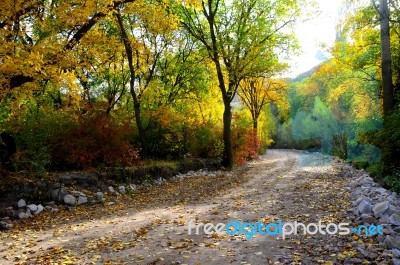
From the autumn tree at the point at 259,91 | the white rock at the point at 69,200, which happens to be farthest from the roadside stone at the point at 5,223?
the autumn tree at the point at 259,91

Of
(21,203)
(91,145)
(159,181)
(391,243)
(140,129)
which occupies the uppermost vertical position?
(140,129)

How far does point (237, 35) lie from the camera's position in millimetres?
17453

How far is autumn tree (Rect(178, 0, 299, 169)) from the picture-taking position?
1662 centimetres

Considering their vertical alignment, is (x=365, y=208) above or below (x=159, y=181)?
above

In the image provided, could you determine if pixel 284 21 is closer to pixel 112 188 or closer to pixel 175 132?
pixel 175 132

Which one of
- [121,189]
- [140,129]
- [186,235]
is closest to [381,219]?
[186,235]

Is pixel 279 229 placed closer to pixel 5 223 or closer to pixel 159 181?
pixel 5 223

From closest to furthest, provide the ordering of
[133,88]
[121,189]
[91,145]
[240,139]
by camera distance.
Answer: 1. [121,189]
2. [91,145]
3. [133,88]
4. [240,139]

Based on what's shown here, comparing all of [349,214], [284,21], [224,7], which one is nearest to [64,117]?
[349,214]

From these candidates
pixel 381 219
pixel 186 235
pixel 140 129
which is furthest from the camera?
pixel 140 129

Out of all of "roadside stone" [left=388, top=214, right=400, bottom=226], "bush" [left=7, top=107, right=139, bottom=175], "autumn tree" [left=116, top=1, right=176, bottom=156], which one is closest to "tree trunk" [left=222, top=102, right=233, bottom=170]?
"autumn tree" [left=116, top=1, right=176, bottom=156]

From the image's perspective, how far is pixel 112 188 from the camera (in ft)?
34.5

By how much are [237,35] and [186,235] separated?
13.9 meters

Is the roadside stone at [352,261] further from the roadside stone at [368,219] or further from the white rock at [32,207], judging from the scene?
the white rock at [32,207]
